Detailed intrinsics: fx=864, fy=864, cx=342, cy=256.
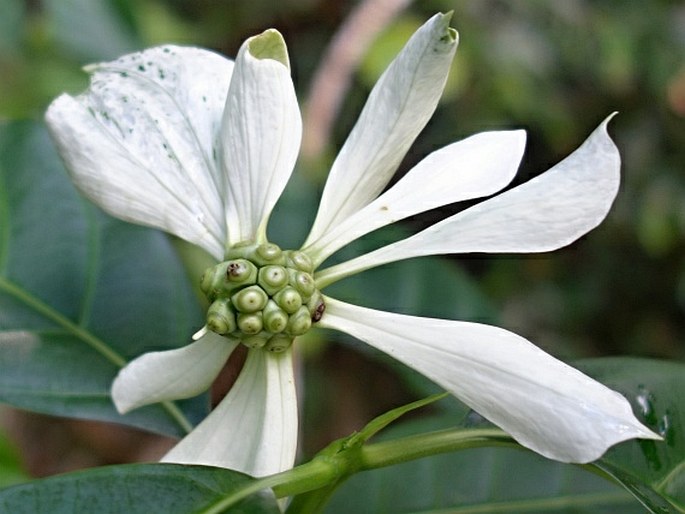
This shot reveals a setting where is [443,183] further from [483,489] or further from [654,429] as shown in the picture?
[483,489]

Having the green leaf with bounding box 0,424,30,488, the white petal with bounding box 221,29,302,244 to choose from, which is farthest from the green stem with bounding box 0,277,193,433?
the white petal with bounding box 221,29,302,244

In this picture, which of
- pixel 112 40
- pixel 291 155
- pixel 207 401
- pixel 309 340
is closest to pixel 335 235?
pixel 291 155

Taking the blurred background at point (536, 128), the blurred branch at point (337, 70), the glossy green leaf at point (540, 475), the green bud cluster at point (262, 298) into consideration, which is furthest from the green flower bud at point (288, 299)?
the blurred background at point (536, 128)

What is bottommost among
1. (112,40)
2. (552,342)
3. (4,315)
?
(552,342)

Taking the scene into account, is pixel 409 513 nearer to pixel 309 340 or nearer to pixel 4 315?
pixel 4 315

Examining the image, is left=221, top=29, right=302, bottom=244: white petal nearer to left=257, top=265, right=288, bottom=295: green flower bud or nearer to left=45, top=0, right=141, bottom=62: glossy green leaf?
left=257, top=265, right=288, bottom=295: green flower bud

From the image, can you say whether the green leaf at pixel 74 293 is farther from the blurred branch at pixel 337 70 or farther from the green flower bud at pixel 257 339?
the blurred branch at pixel 337 70

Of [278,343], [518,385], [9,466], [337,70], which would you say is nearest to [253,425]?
[278,343]
